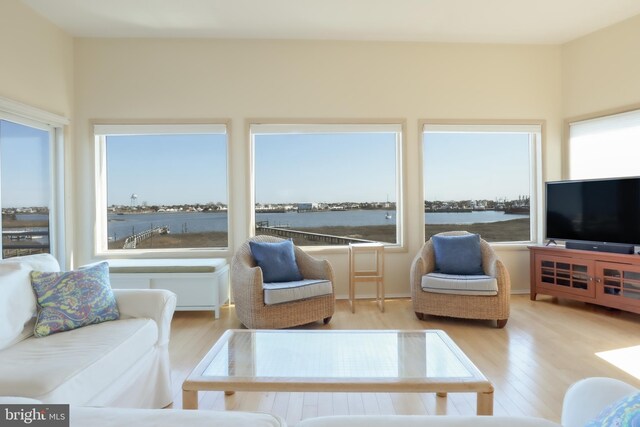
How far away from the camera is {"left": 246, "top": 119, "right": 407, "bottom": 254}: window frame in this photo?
4.60m

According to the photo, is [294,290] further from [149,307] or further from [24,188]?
[24,188]

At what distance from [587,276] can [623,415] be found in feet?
13.1

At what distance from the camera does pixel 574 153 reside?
473 centimetres

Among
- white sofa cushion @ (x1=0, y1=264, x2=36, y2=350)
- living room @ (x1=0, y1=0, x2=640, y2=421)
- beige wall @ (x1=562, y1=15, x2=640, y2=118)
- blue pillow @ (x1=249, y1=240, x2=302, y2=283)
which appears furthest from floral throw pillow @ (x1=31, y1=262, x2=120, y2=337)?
beige wall @ (x1=562, y1=15, x2=640, y2=118)

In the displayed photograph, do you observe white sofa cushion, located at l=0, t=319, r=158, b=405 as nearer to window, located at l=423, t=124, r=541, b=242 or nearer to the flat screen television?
window, located at l=423, t=124, r=541, b=242

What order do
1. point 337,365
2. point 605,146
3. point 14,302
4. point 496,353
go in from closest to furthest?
1. point 337,365
2. point 14,302
3. point 496,353
4. point 605,146

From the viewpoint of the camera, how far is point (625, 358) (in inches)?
112

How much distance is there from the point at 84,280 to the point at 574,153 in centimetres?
522

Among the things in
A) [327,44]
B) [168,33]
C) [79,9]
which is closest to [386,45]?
[327,44]

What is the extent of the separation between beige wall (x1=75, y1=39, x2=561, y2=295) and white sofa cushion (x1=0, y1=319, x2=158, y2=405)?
2.56 meters

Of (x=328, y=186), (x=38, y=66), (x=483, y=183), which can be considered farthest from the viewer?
(x=483, y=183)

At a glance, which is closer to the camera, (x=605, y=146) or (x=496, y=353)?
(x=496, y=353)

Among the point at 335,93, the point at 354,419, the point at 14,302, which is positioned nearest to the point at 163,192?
the point at 335,93

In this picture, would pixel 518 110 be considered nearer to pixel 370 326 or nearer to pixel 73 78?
pixel 370 326
